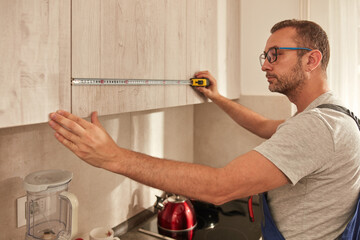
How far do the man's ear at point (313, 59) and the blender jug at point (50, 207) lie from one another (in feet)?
3.44

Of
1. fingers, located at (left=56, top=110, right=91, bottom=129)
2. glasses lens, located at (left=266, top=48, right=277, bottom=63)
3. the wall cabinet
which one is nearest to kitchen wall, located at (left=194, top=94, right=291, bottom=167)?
the wall cabinet

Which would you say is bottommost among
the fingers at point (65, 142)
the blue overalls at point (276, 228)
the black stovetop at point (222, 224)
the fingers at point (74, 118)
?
the black stovetop at point (222, 224)

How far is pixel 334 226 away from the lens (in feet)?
3.54

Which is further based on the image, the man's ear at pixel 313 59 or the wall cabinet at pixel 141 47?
the man's ear at pixel 313 59

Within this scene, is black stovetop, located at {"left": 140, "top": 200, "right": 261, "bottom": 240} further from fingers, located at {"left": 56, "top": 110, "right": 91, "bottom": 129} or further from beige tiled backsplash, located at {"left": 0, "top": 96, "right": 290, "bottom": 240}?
fingers, located at {"left": 56, "top": 110, "right": 91, "bottom": 129}

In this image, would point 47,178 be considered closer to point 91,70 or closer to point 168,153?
point 91,70

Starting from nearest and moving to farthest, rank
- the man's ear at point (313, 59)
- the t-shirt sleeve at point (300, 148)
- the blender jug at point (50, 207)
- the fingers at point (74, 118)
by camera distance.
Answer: the fingers at point (74, 118), the t-shirt sleeve at point (300, 148), the blender jug at point (50, 207), the man's ear at point (313, 59)

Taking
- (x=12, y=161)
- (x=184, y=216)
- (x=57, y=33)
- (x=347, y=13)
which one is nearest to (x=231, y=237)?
(x=184, y=216)

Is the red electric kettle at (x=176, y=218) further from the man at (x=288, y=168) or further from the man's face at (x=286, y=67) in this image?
the man's face at (x=286, y=67)

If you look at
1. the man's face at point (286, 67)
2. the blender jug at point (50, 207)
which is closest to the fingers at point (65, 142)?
the blender jug at point (50, 207)

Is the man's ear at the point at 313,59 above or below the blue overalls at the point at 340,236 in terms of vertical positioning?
above

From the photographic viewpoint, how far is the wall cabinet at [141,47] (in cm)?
85

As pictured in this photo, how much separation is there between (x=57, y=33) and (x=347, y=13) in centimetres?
164

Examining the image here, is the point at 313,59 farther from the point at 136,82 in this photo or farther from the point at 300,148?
the point at 136,82
